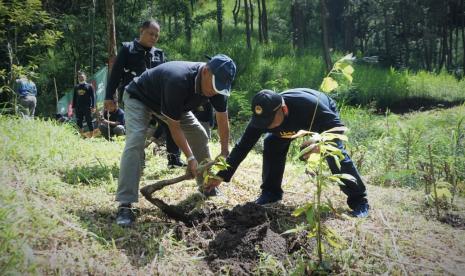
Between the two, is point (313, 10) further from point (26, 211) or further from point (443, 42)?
point (26, 211)

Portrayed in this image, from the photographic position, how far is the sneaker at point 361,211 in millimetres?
3484

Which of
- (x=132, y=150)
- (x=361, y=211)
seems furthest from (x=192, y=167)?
(x=361, y=211)

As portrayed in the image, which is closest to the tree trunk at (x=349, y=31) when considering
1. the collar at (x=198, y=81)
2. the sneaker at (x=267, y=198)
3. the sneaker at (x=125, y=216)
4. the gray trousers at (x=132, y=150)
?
the sneaker at (x=267, y=198)

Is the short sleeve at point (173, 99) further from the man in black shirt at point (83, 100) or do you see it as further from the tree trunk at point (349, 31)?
the tree trunk at point (349, 31)

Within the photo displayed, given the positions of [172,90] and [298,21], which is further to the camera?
[298,21]

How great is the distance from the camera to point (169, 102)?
3.10 meters

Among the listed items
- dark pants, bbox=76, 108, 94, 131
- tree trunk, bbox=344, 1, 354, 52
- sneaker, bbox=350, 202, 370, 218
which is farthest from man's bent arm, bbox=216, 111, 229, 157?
tree trunk, bbox=344, 1, 354, 52

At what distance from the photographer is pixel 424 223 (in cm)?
350

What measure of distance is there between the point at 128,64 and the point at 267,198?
7.69ft

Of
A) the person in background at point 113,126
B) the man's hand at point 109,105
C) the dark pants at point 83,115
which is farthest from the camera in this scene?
the dark pants at point 83,115

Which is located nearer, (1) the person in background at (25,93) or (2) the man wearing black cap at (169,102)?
(2) the man wearing black cap at (169,102)

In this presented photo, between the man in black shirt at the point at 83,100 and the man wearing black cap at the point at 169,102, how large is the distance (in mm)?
6362

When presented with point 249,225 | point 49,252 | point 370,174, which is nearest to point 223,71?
point 249,225

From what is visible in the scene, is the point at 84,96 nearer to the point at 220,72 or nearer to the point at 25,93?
the point at 25,93
